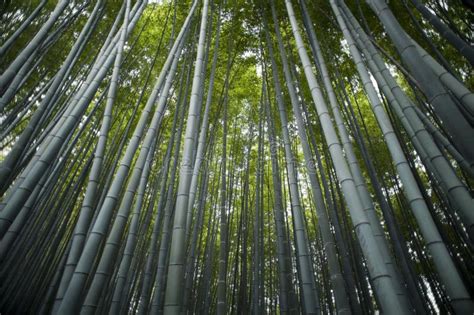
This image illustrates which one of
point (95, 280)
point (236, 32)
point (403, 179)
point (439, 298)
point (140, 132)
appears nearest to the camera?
point (95, 280)

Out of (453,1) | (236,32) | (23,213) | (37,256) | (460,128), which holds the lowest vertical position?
(460,128)

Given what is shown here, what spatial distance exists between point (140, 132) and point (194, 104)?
421mm

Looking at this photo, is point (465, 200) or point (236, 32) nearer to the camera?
point (465, 200)

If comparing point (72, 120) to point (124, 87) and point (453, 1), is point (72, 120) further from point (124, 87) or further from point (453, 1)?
point (453, 1)

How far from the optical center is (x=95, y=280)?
4.91ft

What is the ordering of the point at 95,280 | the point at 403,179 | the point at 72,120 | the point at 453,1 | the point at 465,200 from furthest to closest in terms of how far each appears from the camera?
1. the point at 453,1
2. the point at 72,120
3. the point at 403,179
4. the point at 95,280
5. the point at 465,200

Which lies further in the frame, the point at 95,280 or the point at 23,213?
the point at 23,213

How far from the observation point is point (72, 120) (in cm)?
184

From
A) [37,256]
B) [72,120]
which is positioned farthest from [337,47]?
[37,256]

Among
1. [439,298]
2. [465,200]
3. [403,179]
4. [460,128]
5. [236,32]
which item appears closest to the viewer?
[460,128]

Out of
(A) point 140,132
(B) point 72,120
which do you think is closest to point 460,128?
(A) point 140,132

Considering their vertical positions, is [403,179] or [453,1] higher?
[453,1]

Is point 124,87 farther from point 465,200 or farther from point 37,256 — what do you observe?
point 465,200

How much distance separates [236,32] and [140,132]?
10.5ft
